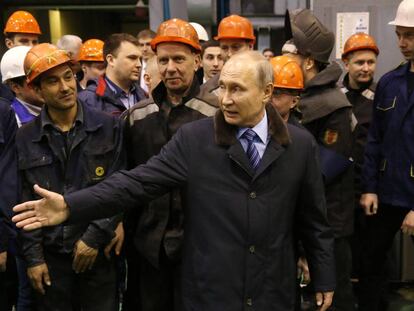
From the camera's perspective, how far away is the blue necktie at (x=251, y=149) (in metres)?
2.66

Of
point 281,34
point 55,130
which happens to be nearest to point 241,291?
point 55,130

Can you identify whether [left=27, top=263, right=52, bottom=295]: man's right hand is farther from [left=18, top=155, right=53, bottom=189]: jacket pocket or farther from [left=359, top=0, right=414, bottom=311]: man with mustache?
[left=359, top=0, right=414, bottom=311]: man with mustache

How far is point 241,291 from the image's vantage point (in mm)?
2641

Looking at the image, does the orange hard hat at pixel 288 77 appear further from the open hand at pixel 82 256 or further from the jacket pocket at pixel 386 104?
the open hand at pixel 82 256

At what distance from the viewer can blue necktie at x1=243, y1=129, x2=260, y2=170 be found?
8.72 ft

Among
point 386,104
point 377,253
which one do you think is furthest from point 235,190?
point 377,253

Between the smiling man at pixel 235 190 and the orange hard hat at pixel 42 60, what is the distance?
36.4 inches

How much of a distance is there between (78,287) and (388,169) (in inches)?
82.5

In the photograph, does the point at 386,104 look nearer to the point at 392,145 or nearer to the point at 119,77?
the point at 392,145

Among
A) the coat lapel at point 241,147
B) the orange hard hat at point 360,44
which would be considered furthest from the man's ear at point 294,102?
the orange hard hat at point 360,44

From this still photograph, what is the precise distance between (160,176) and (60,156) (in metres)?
0.79

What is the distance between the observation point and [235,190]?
8.57 feet

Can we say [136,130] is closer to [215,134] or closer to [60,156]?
[60,156]

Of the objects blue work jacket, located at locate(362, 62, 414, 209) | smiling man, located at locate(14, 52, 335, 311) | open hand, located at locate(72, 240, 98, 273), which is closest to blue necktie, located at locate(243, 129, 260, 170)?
smiling man, located at locate(14, 52, 335, 311)
